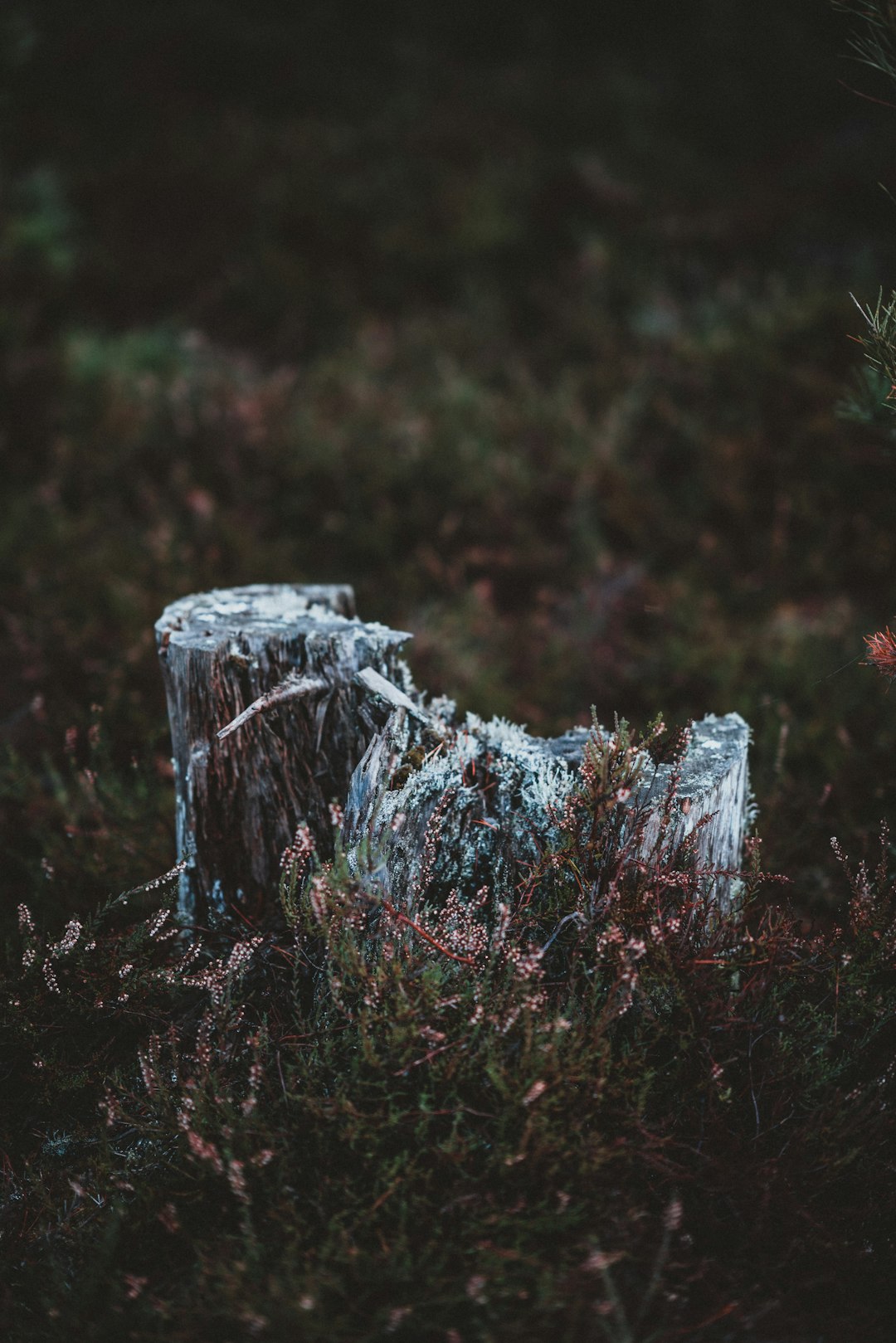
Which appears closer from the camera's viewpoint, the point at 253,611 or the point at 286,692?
the point at 286,692

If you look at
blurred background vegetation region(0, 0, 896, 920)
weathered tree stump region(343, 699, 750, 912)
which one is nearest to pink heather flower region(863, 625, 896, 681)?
weathered tree stump region(343, 699, 750, 912)

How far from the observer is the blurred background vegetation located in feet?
12.7

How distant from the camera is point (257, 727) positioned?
2365 millimetres

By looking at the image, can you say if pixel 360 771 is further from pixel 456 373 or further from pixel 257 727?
pixel 456 373

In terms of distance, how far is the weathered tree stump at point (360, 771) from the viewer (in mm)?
2115

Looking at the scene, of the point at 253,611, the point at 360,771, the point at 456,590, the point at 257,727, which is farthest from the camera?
the point at 456,590

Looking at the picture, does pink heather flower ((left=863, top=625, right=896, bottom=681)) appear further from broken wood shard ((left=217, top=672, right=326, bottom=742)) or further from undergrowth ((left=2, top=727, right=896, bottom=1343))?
broken wood shard ((left=217, top=672, right=326, bottom=742))

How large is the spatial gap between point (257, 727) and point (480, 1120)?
45.3 inches

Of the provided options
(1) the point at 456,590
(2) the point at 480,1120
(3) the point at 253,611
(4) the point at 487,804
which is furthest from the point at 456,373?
(2) the point at 480,1120

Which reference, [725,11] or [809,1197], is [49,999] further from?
[725,11]

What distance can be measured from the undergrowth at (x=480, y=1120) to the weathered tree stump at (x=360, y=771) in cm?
11

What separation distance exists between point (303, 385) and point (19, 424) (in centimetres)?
223

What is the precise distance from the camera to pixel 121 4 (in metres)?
10.5

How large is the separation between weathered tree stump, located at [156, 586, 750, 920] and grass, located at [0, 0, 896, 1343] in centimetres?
21
